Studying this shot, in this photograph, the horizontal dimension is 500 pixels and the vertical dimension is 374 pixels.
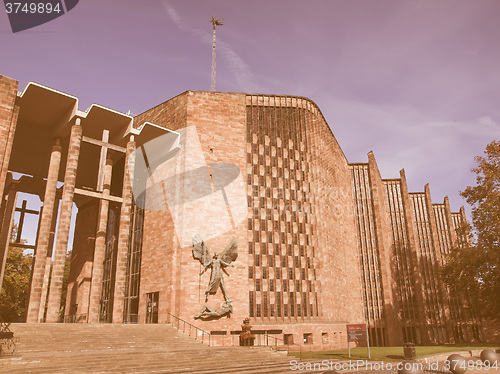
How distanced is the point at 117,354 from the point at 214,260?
12845 mm

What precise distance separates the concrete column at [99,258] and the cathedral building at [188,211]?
0.32 ft

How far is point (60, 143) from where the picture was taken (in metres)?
29.2

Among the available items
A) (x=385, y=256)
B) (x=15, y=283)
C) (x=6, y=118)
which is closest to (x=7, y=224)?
(x=15, y=283)

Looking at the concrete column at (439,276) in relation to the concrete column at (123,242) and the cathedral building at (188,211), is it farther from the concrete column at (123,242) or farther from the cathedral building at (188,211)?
the concrete column at (123,242)

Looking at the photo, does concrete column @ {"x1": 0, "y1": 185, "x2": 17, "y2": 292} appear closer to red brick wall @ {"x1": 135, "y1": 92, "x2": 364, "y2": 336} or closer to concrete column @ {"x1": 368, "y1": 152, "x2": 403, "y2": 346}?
red brick wall @ {"x1": 135, "y1": 92, "x2": 364, "y2": 336}

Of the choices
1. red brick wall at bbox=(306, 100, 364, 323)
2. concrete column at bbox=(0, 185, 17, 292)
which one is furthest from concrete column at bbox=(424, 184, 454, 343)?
concrete column at bbox=(0, 185, 17, 292)

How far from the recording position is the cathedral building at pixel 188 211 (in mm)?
26844

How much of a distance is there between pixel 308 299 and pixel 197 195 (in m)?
14.0

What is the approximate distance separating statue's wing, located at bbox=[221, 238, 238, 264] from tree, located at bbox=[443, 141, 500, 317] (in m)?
19.0

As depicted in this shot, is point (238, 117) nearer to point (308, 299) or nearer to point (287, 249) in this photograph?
point (287, 249)

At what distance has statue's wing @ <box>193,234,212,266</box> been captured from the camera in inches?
1113

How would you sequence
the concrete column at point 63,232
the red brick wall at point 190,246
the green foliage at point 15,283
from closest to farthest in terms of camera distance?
the concrete column at point 63,232 < the red brick wall at point 190,246 < the green foliage at point 15,283

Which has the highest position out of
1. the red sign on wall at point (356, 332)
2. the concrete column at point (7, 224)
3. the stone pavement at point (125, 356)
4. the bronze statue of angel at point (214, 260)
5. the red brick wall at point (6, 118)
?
the red brick wall at point (6, 118)

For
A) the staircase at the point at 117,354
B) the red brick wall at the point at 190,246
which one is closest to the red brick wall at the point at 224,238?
the red brick wall at the point at 190,246
